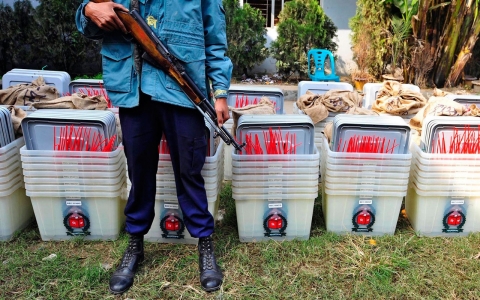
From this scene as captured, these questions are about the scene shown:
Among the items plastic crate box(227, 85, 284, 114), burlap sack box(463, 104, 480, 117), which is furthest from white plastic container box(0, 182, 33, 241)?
burlap sack box(463, 104, 480, 117)

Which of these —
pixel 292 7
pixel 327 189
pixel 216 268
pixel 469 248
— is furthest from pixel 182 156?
pixel 292 7

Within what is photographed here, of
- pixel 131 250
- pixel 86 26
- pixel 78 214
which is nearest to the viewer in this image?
pixel 86 26

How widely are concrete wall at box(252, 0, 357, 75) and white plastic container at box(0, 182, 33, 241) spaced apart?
6.62 m

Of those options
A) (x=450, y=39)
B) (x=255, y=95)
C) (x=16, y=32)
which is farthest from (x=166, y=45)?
(x=450, y=39)

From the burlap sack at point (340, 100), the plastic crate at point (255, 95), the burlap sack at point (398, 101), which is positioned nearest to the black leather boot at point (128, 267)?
the plastic crate at point (255, 95)

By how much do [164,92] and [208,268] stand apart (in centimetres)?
106

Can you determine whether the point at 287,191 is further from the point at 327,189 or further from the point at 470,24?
the point at 470,24

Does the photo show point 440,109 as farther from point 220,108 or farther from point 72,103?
point 72,103

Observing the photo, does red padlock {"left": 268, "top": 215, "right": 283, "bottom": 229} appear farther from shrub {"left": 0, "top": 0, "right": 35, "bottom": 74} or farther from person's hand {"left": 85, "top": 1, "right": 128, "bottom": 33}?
shrub {"left": 0, "top": 0, "right": 35, "bottom": 74}

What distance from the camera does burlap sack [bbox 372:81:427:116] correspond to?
3.77m

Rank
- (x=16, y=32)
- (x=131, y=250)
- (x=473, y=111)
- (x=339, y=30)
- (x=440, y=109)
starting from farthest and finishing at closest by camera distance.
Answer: (x=339, y=30) → (x=16, y=32) → (x=473, y=111) → (x=440, y=109) → (x=131, y=250)

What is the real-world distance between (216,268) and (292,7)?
22.1ft

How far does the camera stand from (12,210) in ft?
9.35

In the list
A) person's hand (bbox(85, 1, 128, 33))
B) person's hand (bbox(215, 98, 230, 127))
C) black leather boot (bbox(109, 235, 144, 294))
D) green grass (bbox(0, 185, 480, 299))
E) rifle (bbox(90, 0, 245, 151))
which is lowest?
green grass (bbox(0, 185, 480, 299))
